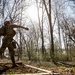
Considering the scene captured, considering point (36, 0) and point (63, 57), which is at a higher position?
point (36, 0)

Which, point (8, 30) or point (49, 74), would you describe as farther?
point (8, 30)

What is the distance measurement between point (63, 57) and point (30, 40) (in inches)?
892

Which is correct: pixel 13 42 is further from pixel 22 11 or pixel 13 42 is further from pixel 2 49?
pixel 22 11

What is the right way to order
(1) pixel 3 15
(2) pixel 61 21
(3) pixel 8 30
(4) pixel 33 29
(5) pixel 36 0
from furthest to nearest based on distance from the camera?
(4) pixel 33 29 → (2) pixel 61 21 → (5) pixel 36 0 → (1) pixel 3 15 → (3) pixel 8 30

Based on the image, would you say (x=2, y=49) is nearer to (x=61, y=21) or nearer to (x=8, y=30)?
(x=8, y=30)

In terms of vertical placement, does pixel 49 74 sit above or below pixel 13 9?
below

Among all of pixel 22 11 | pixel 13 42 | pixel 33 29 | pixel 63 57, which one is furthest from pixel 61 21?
pixel 13 42

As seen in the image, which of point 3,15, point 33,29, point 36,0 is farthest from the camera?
point 33,29

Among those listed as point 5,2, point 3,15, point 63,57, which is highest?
point 5,2

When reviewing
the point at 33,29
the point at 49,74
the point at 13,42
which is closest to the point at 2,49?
the point at 13,42

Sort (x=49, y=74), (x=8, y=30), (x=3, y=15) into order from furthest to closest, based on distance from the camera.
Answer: (x=3, y=15) → (x=8, y=30) → (x=49, y=74)

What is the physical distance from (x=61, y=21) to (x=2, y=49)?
31209 millimetres

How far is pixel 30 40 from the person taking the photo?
47.6 meters

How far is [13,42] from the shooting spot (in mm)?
8750
